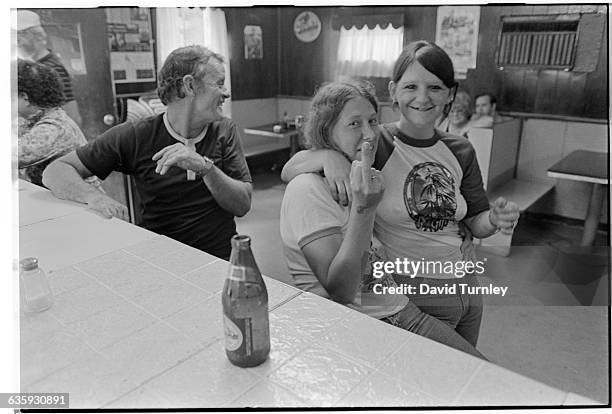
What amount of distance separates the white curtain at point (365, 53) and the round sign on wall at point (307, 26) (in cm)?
8

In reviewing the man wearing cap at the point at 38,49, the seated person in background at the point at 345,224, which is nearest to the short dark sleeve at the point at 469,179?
the seated person in background at the point at 345,224

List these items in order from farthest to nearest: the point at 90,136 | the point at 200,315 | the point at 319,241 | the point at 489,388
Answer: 1. the point at 90,136
2. the point at 319,241
3. the point at 200,315
4. the point at 489,388

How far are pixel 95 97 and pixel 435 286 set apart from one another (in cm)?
111

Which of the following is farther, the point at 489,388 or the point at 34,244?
the point at 34,244

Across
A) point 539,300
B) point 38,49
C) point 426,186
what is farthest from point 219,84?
point 539,300

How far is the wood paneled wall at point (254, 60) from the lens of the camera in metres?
0.86

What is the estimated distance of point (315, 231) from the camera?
0.88 m

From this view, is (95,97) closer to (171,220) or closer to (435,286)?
(171,220)

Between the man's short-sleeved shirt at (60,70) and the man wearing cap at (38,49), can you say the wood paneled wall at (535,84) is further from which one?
the man's short-sleeved shirt at (60,70)

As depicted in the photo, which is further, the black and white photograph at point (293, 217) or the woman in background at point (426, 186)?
the woman in background at point (426, 186)

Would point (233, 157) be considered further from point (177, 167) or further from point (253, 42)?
point (253, 42)

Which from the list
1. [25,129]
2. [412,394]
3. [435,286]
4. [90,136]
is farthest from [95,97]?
[412,394]

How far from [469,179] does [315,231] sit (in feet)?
1.39

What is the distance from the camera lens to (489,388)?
0.56 m
